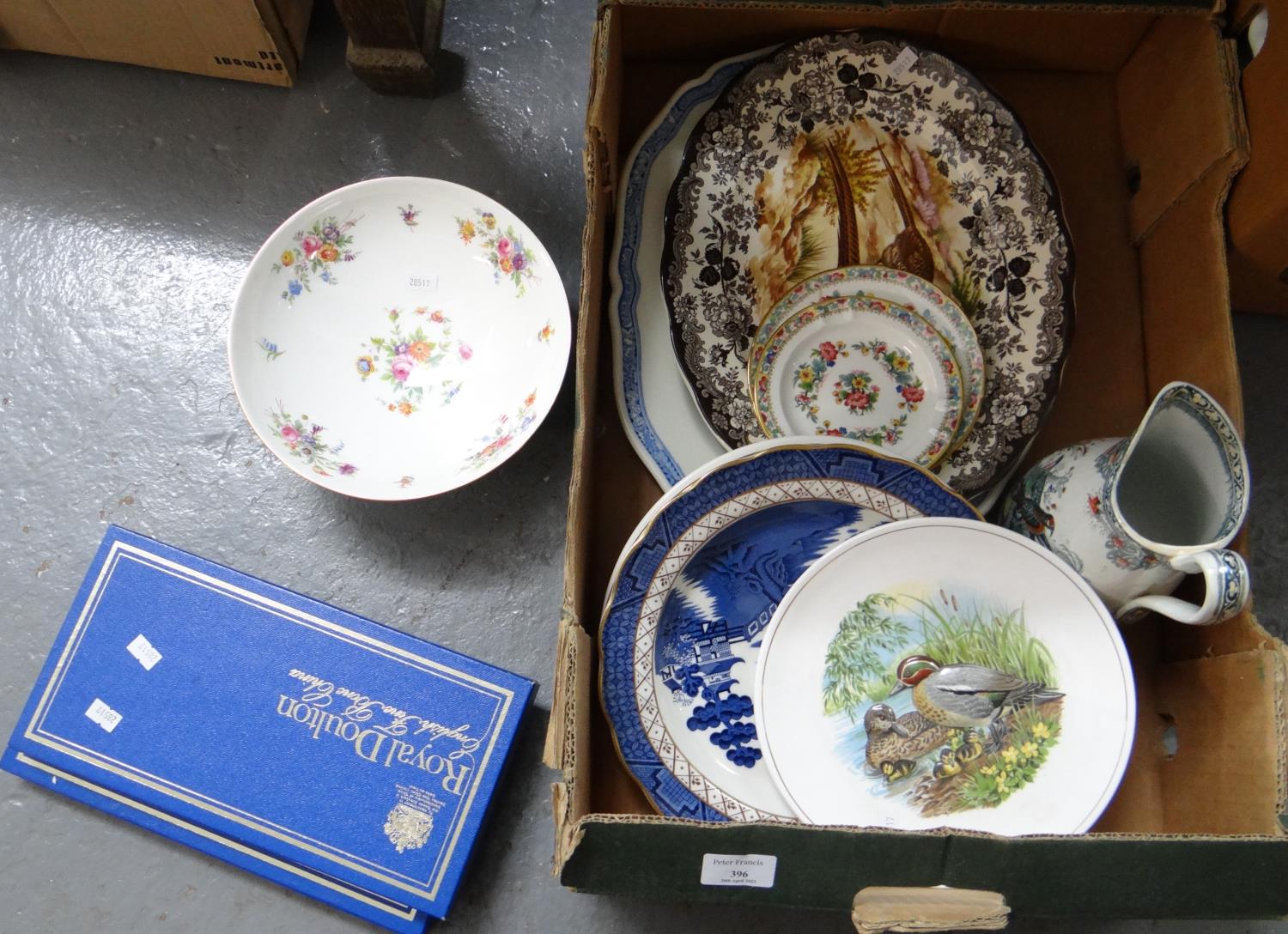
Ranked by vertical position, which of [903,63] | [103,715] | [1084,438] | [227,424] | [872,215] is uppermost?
[903,63]

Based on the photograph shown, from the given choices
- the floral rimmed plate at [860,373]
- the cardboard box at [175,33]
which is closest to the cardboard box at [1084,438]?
the floral rimmed plate at [860,373]

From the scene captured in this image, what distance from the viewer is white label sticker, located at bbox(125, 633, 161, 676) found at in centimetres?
74

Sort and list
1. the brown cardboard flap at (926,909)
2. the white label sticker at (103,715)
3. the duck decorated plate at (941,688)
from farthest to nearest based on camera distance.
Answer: the white label sticker at (103,715) → the duck decorated plate at (941,688) → the brown cardboard flap at (926,909)

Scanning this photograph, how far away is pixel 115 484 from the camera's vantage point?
812 mm

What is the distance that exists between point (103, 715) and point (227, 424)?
0.83 ft

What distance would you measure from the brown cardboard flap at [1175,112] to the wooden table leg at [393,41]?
1.97 feet

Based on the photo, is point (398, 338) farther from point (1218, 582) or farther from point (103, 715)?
point (1218, 582)

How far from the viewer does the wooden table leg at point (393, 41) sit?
2.58 feet

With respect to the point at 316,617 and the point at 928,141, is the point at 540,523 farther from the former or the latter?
the point at 928,141

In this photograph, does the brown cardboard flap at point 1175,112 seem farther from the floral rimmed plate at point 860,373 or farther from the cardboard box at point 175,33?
the cardboard box at point 175,33

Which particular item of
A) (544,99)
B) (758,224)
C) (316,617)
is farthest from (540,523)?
(544,99)

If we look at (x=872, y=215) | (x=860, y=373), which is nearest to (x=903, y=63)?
(x=872, y=215)

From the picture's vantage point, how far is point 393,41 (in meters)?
0.82

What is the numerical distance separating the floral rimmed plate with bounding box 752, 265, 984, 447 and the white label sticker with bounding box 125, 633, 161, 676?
1.72ft
